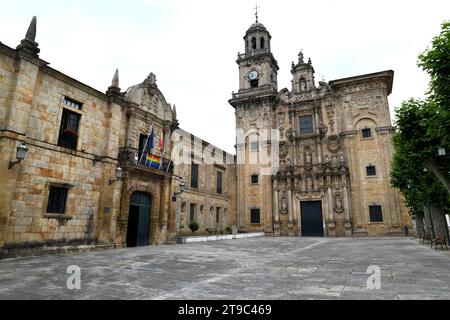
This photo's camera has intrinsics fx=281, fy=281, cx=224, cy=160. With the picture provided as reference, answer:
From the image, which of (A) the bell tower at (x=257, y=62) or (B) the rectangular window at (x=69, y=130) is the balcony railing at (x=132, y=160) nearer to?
(B) the rectangular window at (x=69, y=130)

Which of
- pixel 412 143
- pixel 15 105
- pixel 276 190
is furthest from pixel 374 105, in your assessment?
pixel 15 105

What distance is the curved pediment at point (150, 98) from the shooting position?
17459 mm

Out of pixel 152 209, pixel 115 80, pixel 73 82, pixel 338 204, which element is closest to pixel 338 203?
pixel 338 204

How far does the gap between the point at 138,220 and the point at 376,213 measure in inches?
861

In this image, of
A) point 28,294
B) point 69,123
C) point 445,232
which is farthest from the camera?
point 445,232

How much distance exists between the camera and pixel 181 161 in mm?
25500

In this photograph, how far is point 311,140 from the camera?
31.2m

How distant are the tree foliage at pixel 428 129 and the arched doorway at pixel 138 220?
14.6 metres

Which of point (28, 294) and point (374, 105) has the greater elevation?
point (374, 105)

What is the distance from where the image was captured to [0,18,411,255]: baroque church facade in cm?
1180

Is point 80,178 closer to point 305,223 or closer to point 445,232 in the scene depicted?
point 445,232

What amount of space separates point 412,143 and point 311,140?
1839 centimetres

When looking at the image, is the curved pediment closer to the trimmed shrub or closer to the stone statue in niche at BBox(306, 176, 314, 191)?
the trimmed shrub

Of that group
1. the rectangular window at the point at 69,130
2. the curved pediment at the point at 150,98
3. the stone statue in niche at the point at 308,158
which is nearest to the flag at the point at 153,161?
the curved pediment at the point at 150,98
